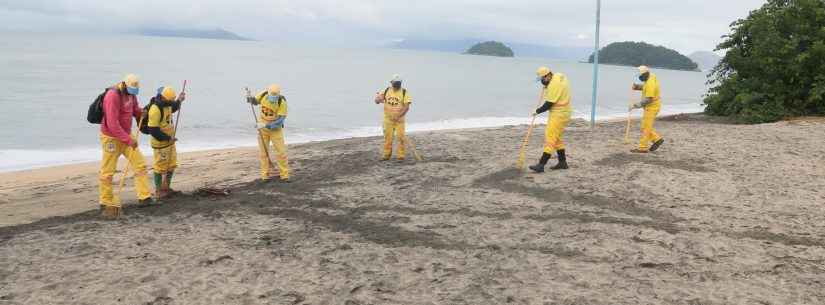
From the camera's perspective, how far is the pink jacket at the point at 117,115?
724cm

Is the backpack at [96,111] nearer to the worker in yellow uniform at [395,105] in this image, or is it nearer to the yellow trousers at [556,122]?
the worker in yellow uniform at [395,105]

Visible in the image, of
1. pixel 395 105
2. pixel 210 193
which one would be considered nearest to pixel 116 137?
pixel 210 193

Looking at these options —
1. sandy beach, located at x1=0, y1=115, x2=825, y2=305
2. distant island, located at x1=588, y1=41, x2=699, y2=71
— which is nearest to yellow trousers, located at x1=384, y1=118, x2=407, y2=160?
sandy beach, located at x1=0, y1=115, x2=825, y2=305

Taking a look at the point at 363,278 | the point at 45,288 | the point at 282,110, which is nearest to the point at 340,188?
the point at 282,110

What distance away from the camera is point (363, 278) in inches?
209

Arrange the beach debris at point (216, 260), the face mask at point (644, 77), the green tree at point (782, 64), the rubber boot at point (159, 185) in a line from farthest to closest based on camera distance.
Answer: the green tree at point (782, 64), the face mask at point (644, 77), the rubber boot at point (159, 185), the beach debris at point (216, 260)

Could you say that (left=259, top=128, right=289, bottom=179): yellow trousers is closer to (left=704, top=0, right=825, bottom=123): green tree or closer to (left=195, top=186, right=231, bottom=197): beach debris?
(left=195, top=186, right=231, bottom=197): beach debris

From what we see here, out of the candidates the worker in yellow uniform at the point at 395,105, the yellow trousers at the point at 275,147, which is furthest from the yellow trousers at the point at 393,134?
the yellow trousers at the point at 275,147

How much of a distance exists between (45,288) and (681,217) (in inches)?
275

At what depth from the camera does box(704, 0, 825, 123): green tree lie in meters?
16.3

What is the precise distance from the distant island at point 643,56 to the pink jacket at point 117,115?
553 feet

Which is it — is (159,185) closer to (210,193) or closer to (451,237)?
(210,193)

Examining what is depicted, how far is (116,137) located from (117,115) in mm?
288

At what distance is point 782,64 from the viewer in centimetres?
1691
